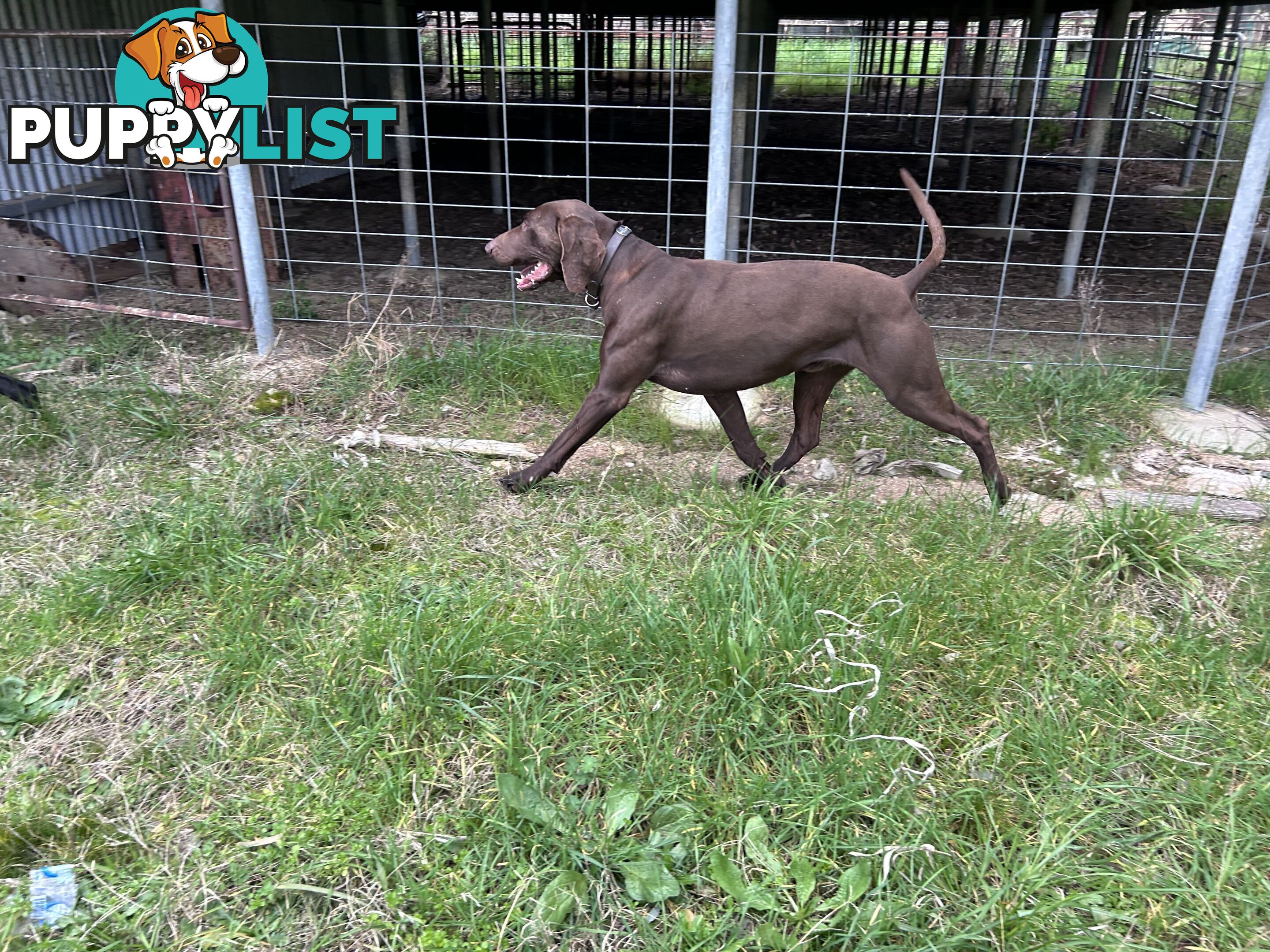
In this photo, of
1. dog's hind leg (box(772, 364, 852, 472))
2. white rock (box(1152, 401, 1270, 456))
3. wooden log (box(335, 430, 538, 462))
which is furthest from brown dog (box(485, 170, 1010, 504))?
white rock (box(1152, 401, 1270, 456))

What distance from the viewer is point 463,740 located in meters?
2.51

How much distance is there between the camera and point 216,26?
5.23 m

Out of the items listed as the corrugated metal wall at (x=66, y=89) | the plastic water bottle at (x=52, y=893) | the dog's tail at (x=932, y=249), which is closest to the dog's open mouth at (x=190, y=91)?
the corrugated metal wall at (x=66, y=89)

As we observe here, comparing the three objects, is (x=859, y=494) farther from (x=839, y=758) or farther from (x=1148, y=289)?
(x=1148, y=289)

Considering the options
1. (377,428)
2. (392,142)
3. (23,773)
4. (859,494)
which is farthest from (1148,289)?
(392,142)

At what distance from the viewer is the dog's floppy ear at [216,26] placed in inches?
204

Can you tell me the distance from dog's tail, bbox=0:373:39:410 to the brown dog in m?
2.22

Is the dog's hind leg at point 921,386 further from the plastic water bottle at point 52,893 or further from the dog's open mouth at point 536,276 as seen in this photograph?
the plastic water bottle at point 52,893

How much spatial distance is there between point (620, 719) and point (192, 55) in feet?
16.3

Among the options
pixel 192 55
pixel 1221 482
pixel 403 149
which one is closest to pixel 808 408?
pixel 1221 482

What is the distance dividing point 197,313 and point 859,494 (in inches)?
177

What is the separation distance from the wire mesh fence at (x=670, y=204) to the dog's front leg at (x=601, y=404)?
3.19 feet

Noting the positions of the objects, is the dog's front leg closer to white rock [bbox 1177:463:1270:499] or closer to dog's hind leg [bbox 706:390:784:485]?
dog's hind leg [bbox 706:390:784:485]

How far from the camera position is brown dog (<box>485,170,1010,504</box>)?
3.48 metres
